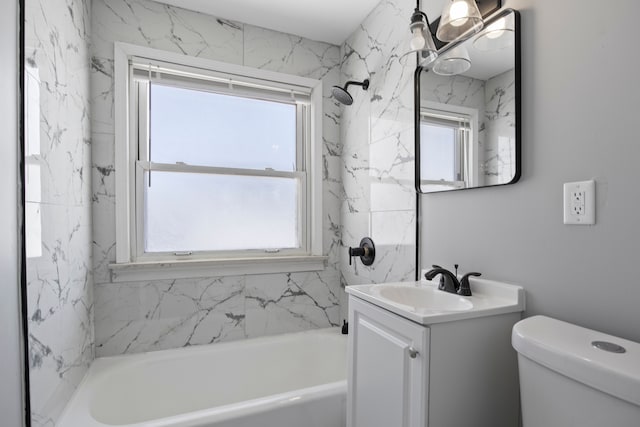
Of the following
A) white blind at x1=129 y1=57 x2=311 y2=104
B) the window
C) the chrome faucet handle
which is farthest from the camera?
white blind at x1=129 y1=57 x2=311 y2=104

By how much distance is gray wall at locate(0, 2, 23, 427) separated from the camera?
870 mm

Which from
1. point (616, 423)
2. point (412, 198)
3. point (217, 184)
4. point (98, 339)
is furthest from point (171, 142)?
point (616, 423)

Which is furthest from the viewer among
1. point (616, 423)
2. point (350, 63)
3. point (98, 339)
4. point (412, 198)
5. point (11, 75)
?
point (350, 63)

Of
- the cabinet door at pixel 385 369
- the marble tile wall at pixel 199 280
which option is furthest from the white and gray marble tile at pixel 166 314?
the cabinet door at pixel 385 369

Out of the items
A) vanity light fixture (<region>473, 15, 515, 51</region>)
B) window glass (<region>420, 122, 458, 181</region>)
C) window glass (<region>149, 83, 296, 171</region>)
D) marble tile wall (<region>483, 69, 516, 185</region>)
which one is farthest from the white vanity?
window glass (<region>149, 83, 296, 171</region>)

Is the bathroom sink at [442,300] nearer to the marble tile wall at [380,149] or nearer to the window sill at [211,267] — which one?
the marble tile wall at [380,149]

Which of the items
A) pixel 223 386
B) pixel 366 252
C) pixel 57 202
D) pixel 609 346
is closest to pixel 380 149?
pixel 366 252

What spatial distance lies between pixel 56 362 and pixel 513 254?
176 centimetres

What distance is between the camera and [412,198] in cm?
163

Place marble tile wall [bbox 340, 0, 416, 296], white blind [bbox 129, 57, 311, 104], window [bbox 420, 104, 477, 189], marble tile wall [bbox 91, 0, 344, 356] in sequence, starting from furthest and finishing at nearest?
white blind [bbox 129, 57, 311, 104] < marble tile wall [bbox 91, 0, 344, 356] < marble tile wall [bbox 340, 0, 416, 296] < window [bbox 420, 104, 477, 189]

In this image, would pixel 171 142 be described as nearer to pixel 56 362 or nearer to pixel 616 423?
pixel 56 362

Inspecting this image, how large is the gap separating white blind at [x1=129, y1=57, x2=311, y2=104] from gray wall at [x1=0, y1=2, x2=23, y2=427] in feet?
3.20

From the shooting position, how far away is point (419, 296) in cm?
134

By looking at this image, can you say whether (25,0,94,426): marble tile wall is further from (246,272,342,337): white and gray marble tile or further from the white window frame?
(246,272,342,337): white and gray marble tile
